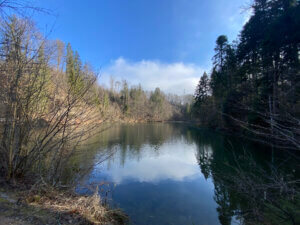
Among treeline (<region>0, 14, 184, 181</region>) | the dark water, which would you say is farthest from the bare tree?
the dark water

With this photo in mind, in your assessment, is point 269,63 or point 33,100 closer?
point 33,100

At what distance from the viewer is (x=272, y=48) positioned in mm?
9898

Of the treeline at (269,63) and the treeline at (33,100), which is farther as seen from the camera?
the treeline at (269,63)

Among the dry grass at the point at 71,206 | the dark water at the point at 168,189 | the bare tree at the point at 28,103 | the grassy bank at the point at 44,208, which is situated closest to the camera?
the grassy bank at the point at 44,208

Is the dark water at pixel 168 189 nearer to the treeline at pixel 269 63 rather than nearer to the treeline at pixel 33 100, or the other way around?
the treeline at pixel 33 100

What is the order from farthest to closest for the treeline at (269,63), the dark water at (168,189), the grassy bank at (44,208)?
the treeline at (269,63) < the dark water at (168,189) < the grassy bank at (44,208)

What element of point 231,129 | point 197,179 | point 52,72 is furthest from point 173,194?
point 231,129

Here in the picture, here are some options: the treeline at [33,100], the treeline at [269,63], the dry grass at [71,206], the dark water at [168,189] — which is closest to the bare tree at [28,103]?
the treeline at [33,100]

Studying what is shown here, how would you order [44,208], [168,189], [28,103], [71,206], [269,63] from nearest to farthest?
1. [44,208]
2. [71,206]
3. [28,103]
4. [168,189]
5. [269,63]

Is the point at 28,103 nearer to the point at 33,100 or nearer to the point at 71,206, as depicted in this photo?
the point at 33,100

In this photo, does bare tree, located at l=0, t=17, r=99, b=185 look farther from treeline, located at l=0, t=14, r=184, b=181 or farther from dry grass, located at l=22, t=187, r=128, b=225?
dry grass, located at l=22, t=187, r=128, b=225

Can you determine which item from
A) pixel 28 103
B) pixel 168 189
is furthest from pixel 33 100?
pixel 168 189

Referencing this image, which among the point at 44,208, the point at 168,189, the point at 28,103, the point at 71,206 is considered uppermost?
the point at 28,103

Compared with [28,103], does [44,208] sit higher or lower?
lower
